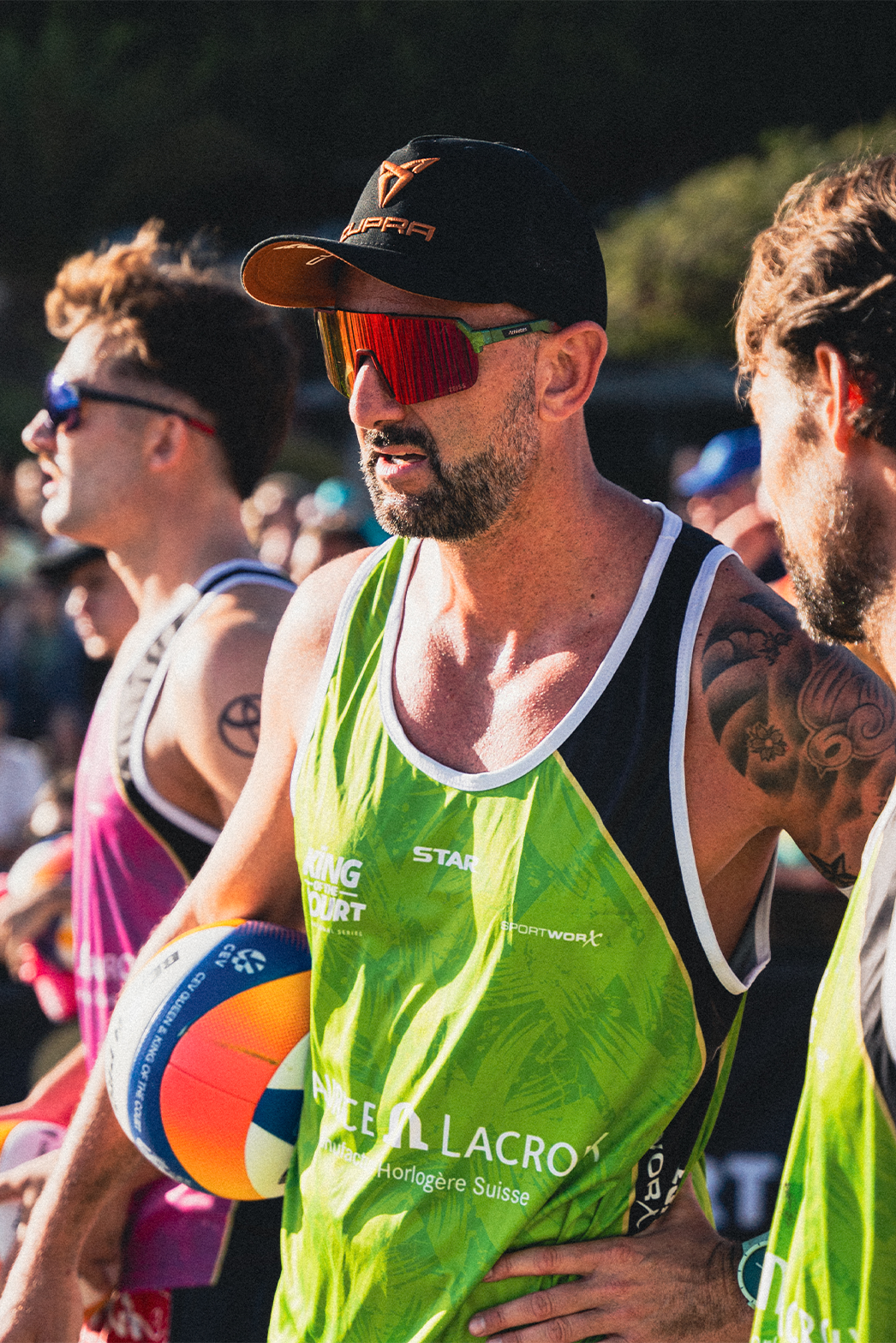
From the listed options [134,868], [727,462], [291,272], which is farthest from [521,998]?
[727,462]

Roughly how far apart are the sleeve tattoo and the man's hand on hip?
64 centimetres

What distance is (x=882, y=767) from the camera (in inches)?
77.2

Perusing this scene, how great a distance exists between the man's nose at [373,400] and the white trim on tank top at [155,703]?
1.17 meters

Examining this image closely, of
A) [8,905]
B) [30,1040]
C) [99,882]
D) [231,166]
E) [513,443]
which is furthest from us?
[231,166]

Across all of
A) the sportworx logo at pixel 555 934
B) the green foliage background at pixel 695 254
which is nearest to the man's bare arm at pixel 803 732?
the sportworx logo at pixel 555 934

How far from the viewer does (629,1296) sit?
6.69 feet

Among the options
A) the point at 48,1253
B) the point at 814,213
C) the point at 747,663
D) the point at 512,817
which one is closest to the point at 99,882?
the point at 48,1253

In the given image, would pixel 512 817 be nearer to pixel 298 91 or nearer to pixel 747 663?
pixel 747 663

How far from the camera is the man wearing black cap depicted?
2.01 m

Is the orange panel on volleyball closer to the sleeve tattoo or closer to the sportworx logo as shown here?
the sportworx logo

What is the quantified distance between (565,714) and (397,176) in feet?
3.02

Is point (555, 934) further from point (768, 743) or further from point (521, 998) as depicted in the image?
point (768, 743)

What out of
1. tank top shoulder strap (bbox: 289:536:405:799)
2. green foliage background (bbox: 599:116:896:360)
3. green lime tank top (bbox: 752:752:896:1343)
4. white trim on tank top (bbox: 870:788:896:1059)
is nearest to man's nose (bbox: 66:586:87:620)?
tank top shoulder strap (bbox: 289:536:405:799)

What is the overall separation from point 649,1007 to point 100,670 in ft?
27.4
